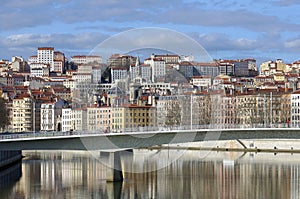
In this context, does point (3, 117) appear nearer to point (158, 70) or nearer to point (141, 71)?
point (158, 70)

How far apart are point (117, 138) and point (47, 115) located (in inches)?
1448

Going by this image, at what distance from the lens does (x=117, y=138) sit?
2986 centimetres

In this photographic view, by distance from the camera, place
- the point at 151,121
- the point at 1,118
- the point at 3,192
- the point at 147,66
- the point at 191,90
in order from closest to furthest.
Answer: the point at 3,192 < the point at 147,66 < the point at 151,121 < the point at 191,90 < the point at 1,118

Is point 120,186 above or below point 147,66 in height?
below

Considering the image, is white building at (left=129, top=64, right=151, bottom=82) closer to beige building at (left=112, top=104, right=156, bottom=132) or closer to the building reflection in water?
beige building at (left=112, top=104, right=156, bottom=132)

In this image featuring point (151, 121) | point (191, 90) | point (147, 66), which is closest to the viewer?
point (147, 66)

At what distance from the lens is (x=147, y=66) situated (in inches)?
1496

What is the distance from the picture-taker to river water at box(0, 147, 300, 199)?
26391mm

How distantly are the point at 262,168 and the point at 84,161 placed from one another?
28.7 feet

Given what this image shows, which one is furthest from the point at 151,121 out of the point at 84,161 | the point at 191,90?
the point at 191,90

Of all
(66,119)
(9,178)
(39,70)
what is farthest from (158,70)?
(39,70)

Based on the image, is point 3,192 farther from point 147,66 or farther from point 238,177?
point 147,66

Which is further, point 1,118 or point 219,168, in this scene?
point 1,118

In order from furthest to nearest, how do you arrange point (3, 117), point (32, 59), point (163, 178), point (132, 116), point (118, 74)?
point (32, 59) → point (3, 117) → point (118, 74) → point (132, 116) → point (163, 178)
